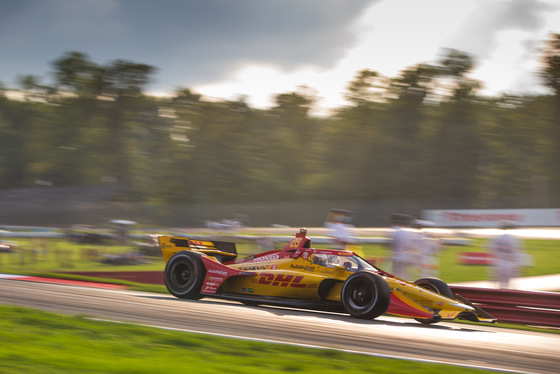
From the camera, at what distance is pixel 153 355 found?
5.68 meters

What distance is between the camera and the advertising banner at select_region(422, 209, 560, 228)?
114 feet

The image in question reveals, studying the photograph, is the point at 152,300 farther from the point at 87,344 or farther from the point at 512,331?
the point at 512,331

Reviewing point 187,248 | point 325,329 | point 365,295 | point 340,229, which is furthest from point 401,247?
point 325,329

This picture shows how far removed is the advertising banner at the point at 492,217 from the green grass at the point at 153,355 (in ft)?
99.8

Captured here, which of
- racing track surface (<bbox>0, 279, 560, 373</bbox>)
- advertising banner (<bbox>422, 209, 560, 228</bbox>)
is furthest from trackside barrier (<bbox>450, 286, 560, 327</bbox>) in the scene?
advertising banner (<bbox>422, 209, 560, 228</bbox>)

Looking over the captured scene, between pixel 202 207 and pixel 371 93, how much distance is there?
30.8m

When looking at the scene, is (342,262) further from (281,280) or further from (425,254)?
(425,254)

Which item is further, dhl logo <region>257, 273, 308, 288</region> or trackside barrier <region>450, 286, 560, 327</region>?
trackside barrier <region>450, 286, 560, 327</region>

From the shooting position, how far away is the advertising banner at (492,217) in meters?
34.7

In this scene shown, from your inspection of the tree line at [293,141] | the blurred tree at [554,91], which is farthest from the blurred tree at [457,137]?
the blurred tree at [554,91]

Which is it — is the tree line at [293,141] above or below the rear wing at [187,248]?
above

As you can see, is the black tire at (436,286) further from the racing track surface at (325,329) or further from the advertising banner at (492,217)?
the advertising banner at (492,217)

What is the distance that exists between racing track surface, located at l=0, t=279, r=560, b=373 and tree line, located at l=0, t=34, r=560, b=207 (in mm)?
45891

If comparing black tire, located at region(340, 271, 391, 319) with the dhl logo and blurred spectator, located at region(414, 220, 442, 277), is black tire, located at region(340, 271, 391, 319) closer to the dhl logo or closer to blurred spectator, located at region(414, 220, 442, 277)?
the dhl logo
